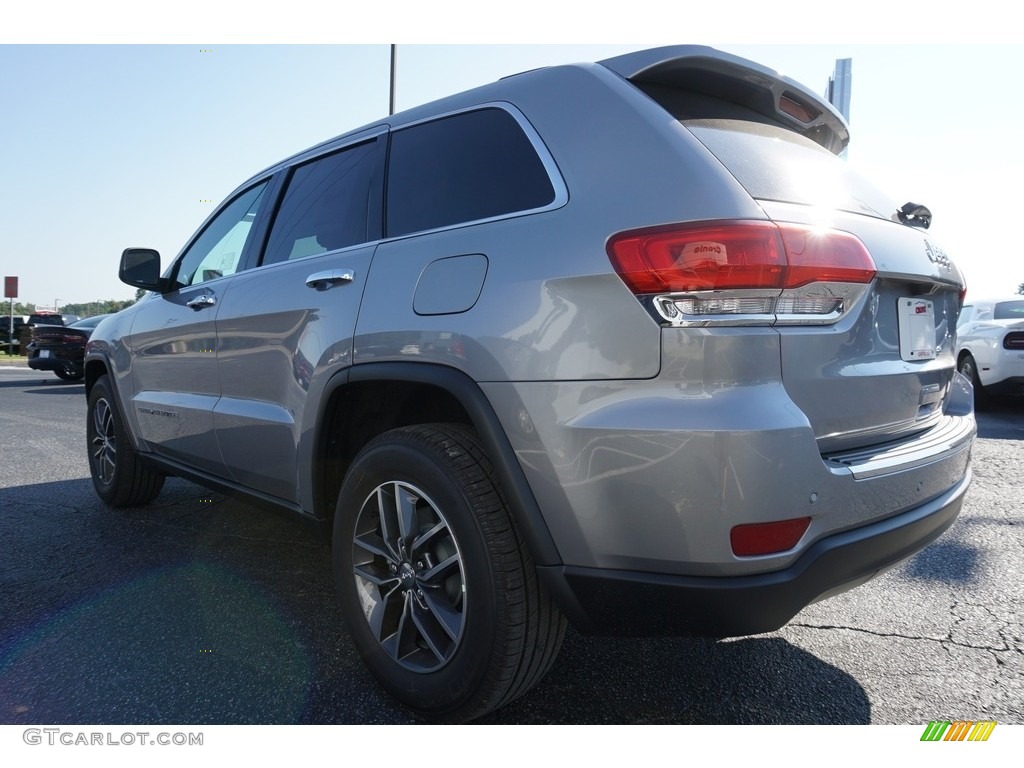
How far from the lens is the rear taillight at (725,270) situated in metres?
1.63

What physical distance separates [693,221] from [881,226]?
697 mm

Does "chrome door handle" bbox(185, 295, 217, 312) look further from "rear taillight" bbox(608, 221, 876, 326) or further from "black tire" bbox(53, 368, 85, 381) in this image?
"black tire" bbox(53, 368, 85, 381)

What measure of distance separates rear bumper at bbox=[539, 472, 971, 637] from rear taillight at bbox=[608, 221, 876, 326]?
1.82 feet

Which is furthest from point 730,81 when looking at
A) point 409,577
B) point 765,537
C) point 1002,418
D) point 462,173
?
point 1002,418

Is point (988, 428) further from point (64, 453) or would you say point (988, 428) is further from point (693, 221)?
point (64, 453)

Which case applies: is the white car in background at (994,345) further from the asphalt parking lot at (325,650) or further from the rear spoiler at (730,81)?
the rear spoiler at (730,81)

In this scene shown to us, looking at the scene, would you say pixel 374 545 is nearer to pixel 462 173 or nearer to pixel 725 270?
pixel 462 173

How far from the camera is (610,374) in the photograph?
5.53 ft

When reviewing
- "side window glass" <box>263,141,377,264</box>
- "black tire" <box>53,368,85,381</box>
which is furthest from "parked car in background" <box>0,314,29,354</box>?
"side window glass" <box>263,141,377,264</box>

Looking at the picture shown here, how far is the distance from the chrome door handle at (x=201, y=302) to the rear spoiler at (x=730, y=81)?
203cm

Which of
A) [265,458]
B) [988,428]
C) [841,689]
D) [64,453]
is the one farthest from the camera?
[988,428]

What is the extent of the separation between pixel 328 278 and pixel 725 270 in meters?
1.38

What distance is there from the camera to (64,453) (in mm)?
6250
